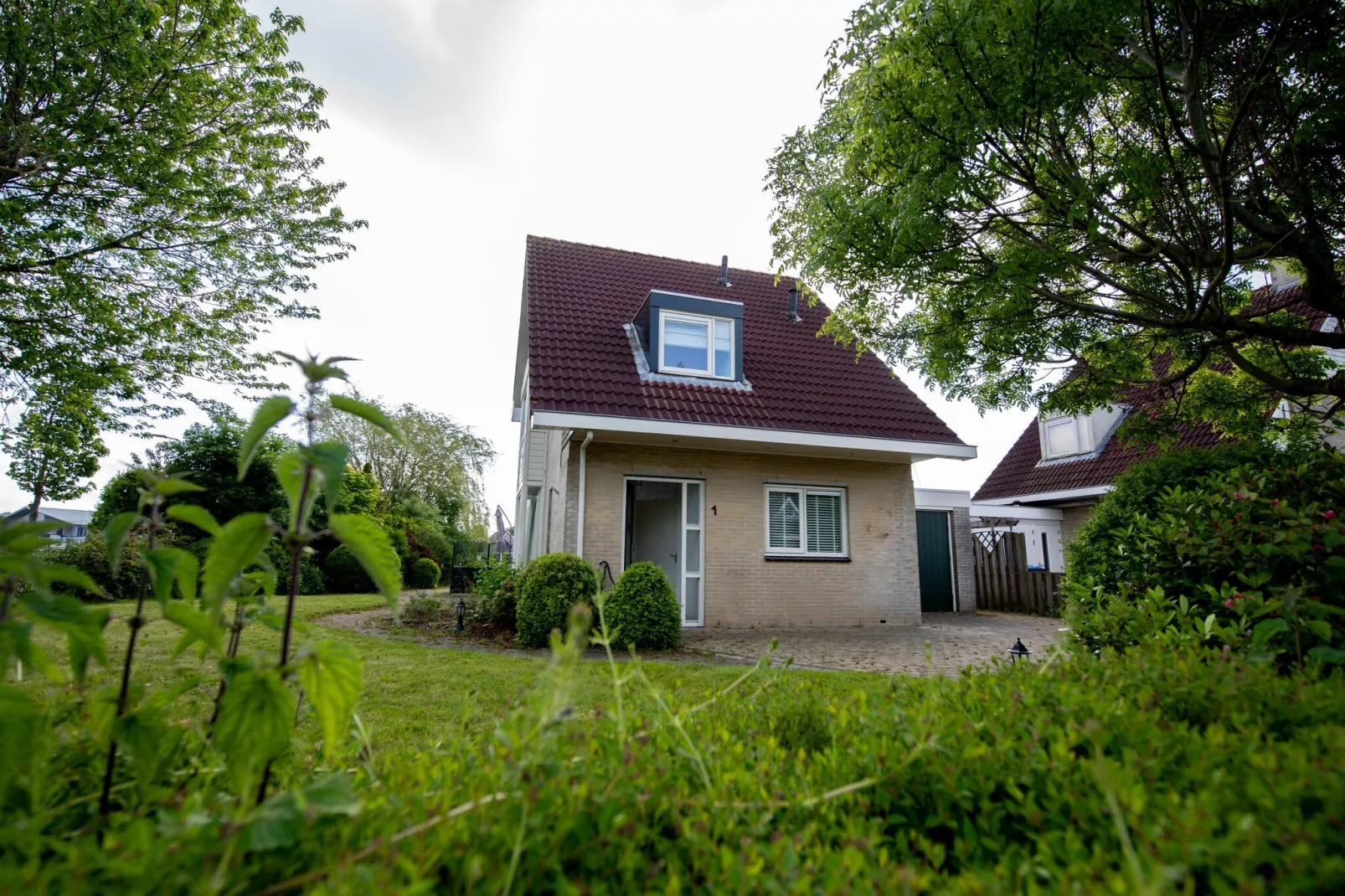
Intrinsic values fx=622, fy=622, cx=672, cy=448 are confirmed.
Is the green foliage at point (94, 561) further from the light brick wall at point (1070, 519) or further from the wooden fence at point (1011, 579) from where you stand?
the light brick wall at point (1070, 519)

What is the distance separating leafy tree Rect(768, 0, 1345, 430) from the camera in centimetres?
416

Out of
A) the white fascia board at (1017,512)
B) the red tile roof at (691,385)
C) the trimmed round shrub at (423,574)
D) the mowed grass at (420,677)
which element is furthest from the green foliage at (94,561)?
the white fascia board at (1017,512)

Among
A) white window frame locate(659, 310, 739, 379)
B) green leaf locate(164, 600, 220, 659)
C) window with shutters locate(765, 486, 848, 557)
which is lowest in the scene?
green leaf locate(164, 600, 220, 659)

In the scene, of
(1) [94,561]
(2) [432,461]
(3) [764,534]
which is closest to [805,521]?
(3) [764,534]

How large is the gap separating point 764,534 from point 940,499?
20.4 ft

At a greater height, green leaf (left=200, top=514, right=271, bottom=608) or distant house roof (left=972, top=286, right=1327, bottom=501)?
distant house roof (left=972, top=286, right=1327, bottom=501)

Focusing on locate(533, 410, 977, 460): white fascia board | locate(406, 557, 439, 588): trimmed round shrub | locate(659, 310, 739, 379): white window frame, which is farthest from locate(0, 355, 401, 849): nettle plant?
locate(406, 557, 439, 588): trimmed round shrub

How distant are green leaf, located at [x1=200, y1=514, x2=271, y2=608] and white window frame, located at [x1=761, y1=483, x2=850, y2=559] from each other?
A: 32.0ft

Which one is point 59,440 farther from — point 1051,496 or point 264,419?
point 1051,496

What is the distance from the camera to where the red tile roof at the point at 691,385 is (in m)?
9.82

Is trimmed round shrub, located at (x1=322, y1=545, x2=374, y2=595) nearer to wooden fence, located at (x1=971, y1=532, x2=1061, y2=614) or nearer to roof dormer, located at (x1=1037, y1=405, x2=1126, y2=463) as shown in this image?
wooden fence, located at (x1=971, y1=532, x2=1061, y2=614)

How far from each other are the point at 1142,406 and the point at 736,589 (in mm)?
5987

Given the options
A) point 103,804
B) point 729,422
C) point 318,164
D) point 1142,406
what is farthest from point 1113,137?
point 318,164

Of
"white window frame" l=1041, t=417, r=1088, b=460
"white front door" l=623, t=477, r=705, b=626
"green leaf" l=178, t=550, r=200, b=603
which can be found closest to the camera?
"green leaf" l=178, t=550, r=200, b=603
